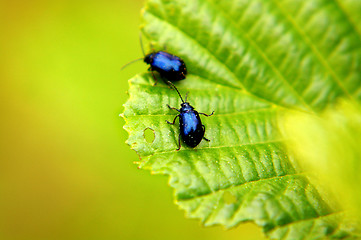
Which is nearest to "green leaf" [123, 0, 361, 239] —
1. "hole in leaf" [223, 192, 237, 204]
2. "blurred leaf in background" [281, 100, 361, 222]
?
"hole in leaf" [223, 192, 237, 204]

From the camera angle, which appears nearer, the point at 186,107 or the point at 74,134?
the point at 186,107

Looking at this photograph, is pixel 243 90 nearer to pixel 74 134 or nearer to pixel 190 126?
pixel 190 126

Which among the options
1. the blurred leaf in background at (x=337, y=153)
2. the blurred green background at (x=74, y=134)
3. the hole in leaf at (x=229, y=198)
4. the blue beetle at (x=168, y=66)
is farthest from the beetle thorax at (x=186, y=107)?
the blurred green background at (x=74, y=134)

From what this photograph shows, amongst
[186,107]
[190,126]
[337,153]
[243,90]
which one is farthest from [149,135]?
[337,153]

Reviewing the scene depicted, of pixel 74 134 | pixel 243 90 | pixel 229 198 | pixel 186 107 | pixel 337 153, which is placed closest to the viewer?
pixel 337 153

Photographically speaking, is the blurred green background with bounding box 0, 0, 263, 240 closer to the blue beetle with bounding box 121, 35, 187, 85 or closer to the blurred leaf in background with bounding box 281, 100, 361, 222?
the blue beetle with bounding box 121, 35, 187, 85

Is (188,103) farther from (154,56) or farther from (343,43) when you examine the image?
(343,43)

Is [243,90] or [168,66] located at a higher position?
[168,66]
